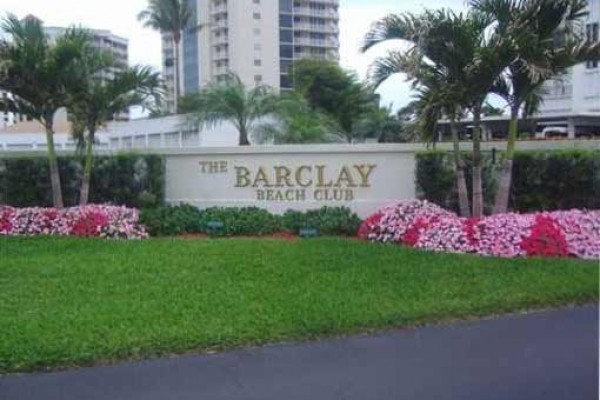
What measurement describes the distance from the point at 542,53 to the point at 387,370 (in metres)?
6.75

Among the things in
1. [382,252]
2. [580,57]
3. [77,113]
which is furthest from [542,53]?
[77,113]

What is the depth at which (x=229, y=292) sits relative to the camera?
341 inches

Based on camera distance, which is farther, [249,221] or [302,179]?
[302,179]

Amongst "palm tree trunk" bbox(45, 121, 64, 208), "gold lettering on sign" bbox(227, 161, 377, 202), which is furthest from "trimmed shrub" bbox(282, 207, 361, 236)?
"palm tree trunk" bbox(45, 121, 64, 208)

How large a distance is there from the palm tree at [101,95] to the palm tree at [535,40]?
569 cm

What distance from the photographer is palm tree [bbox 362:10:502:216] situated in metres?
11.6

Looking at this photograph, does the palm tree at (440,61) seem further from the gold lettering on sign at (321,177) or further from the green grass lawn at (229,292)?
the gold lettering on sign at (321,177)

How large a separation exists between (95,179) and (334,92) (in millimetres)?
48165

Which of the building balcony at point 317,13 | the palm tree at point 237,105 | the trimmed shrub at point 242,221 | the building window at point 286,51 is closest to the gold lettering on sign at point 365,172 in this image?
the trimmed shrub at point 242,221

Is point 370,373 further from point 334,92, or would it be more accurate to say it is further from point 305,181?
point 334,92

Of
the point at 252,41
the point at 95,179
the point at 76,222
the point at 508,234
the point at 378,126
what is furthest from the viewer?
the point at 252,41

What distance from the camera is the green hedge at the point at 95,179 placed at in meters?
15.4

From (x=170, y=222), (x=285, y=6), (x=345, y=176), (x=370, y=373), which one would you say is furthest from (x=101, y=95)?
(x=285, y=6)

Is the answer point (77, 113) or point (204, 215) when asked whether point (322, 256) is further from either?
point (77, 113)
